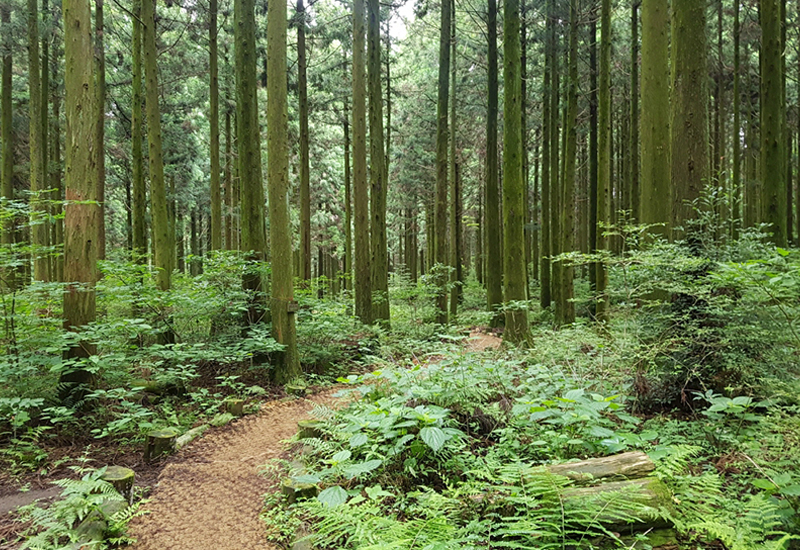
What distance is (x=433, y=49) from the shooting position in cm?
2245

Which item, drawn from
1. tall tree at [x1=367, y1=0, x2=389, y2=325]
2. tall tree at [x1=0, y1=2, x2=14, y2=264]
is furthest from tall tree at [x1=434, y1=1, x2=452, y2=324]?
tall tree at [x1=0, y1=2, x2=14, y2=264]

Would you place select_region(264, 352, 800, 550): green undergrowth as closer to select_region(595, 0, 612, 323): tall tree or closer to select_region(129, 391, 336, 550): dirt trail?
select_region(129, 391, 336, 550): dirt trail

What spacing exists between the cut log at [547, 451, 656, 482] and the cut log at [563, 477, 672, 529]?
0.07m

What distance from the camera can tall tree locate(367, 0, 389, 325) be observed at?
10539mm

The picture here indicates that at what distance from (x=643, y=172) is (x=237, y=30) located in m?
8.75

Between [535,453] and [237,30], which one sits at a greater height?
[237,30]

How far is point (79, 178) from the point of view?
576 cm

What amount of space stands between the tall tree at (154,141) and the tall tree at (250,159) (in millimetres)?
2279

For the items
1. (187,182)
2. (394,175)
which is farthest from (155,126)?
(394,175)

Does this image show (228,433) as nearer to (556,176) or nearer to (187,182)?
(556,176)

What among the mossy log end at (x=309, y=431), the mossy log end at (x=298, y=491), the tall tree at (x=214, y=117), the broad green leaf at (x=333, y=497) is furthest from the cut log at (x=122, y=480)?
the tall tree at (x=214, y=117)

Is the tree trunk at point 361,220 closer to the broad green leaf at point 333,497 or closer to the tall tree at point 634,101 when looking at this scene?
the broad green leaf at point 333,497

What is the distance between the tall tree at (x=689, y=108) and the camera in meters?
5.55

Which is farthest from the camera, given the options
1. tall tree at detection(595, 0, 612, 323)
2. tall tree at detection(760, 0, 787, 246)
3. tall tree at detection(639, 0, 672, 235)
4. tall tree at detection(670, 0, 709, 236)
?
tall tree at detection(595, 0, 612, 323)
